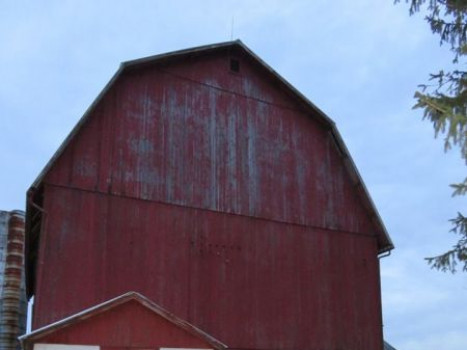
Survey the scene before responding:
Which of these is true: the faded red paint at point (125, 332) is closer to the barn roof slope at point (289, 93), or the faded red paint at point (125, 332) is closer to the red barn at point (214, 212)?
the red barn at point (214, 212)

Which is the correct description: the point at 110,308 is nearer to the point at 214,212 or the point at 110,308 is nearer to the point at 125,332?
the point at 125,332

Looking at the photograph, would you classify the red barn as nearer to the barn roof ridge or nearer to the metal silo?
the barn roof ridge

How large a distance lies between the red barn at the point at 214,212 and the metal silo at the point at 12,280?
3.63 metres

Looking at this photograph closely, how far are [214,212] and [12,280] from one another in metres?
7.86

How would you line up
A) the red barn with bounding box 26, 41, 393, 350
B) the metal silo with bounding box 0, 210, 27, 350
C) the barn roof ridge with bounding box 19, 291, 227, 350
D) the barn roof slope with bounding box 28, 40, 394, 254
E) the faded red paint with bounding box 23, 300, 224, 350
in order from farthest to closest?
the metal silo with bounding box 0, 210, 27, 350
the barn roof slope with bounding box 28, 40, 394, 254
the red barn with bounding box 26, 41, 393, 350
the faded red paint with bounding box 23, 300, 224, 350
the barn roof ridge with bounding box 19, 291, 227, 350

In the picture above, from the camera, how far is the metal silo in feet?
61.2

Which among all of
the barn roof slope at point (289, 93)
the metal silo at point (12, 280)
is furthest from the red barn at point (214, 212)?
the metal silo at point (12, 280)

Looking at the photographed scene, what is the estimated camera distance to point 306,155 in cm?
1598

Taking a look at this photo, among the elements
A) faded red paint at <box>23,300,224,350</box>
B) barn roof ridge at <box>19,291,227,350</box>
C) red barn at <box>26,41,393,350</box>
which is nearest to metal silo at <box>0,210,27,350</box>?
red barn at <box>26,41,393,350</box>

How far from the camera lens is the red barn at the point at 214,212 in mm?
12641

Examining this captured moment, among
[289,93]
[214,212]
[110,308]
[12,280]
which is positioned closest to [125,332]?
[110,308]

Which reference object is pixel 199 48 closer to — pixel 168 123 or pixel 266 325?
pixel 168 123

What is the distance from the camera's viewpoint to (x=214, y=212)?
46.9 ft

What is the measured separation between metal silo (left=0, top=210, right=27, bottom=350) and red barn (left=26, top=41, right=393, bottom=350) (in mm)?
3633
